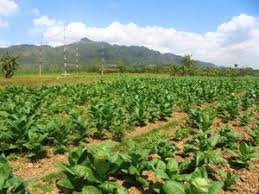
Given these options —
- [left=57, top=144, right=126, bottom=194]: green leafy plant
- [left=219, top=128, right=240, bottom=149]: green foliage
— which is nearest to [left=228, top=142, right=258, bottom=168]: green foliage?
[left=219, top=128, right=240, bottom=149]: green foliage

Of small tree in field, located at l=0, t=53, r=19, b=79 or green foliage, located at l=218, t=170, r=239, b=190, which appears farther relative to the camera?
small tree in field, located at l=0, t=53, r=19, b=79

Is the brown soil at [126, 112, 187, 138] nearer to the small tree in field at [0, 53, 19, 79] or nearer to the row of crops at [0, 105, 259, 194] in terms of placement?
the row of crops at [0, 105, 259, 194]

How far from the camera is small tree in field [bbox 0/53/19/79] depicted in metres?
43.7

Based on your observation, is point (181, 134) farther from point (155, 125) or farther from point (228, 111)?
point (228, 111)

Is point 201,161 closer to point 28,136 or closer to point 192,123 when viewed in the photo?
point 28,136

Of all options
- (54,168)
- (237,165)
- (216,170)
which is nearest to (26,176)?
(54,168)

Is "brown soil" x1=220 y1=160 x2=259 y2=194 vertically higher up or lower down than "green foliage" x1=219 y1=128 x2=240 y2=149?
lower down

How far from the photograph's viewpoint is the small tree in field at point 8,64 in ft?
143

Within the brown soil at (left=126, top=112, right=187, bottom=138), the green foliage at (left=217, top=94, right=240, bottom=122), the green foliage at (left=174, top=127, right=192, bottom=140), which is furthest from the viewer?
the green foliage at (left=217, top=94, right=240, bottom=122)

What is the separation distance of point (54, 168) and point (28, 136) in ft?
3.22

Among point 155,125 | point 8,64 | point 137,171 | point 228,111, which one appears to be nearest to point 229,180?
point 137,171

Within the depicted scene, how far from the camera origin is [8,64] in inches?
1747

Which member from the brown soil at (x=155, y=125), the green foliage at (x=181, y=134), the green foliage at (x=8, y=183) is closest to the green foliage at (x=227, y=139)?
the green foliage at (x=181, y=134)

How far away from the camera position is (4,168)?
535 cm
